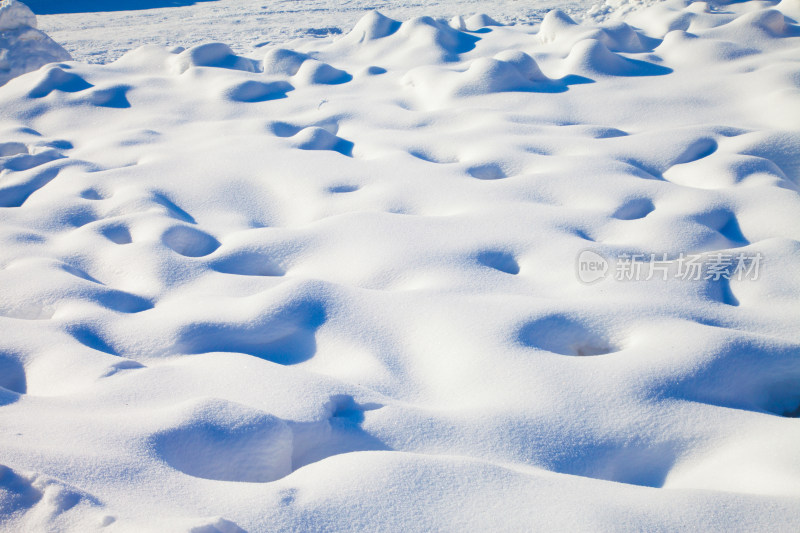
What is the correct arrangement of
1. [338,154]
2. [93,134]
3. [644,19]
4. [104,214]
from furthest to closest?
[644,19], [93,134], [338,154], [104,214]

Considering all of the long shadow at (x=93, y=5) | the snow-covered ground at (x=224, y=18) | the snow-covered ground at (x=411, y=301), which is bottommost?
the snow-covered ground at (x=411, y=301)

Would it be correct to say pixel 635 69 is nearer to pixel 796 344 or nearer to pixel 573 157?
pixel 573 157

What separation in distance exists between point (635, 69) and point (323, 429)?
2.58 metres

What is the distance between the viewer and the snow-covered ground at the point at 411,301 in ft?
3.06

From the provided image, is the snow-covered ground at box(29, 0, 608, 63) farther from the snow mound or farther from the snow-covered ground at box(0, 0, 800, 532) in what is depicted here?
the snow-covered ground at box(0, 0, 800, 532)

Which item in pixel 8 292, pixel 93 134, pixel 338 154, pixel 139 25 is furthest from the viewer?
pixel 139 25

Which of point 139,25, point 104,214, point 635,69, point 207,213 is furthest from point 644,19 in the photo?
point 139,25

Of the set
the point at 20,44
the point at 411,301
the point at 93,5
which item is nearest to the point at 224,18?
the point at 93,5

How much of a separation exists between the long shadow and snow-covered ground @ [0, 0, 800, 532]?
395 cm

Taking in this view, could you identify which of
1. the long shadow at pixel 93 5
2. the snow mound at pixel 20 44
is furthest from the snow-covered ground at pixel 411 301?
the long shadow at pixel 93 5

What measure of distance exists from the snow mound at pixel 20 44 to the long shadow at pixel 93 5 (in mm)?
2994

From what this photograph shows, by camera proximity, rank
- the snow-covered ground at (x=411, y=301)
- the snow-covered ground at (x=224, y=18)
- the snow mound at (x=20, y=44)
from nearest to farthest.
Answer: the snow-covered ground at (x=411, y=301)
the snow mound at (x=20, y=44)
the snow-covered ground at (x=224, y=18)

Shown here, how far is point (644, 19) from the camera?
3863 mm

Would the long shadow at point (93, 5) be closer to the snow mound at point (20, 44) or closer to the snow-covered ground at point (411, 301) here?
the snow mound at point (20, 44)
